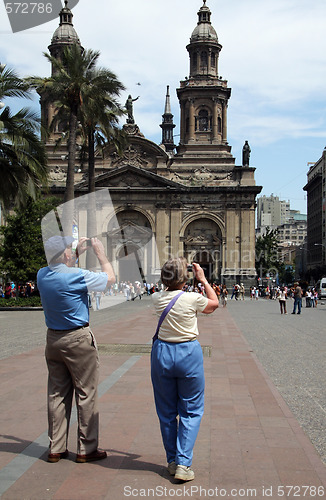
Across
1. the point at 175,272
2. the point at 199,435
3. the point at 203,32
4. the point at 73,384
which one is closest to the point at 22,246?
the point at 199,435

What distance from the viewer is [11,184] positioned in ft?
66.3

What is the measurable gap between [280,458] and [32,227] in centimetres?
2940

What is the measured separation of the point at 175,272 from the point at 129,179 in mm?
56379

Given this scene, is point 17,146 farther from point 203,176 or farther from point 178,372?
point 203,176

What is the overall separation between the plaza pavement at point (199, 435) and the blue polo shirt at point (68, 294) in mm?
1186

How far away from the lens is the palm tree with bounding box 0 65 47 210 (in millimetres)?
19797

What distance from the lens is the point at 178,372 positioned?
4.54 metres

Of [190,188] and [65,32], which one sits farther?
[65,32]

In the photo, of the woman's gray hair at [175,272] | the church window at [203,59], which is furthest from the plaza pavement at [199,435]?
the church window at [203,59]

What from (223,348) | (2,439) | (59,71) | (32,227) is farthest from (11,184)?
(2,439)

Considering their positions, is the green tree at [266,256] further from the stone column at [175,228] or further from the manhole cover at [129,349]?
the manhole cover at [129,349]

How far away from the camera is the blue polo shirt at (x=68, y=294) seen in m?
4.98

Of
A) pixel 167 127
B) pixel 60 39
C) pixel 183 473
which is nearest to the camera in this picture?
pixel 183 473

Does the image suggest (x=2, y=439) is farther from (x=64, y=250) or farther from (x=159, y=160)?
(x=159, y=160)
